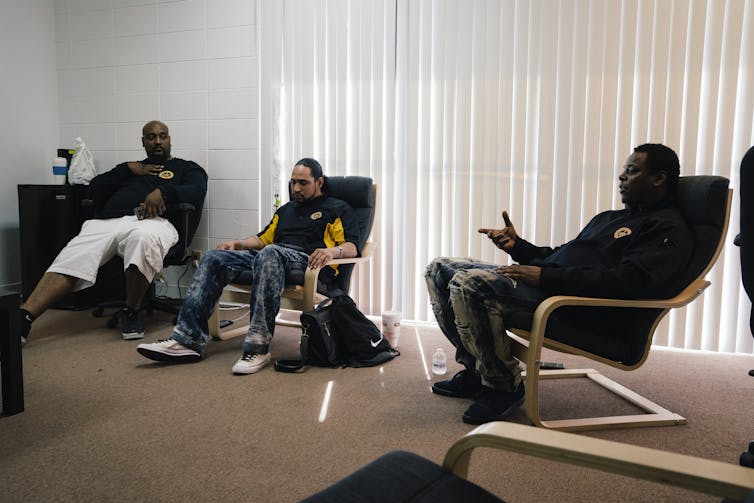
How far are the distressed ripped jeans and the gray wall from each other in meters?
2.28

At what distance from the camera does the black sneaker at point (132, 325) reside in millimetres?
3227

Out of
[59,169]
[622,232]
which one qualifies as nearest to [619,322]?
[622,232]

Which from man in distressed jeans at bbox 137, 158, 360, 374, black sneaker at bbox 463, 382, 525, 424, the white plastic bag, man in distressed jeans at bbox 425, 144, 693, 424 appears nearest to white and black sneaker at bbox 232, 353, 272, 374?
man in distressed jeans at bbox 137, 158, 360, 374

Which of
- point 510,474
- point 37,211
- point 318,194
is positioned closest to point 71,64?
point 37,211

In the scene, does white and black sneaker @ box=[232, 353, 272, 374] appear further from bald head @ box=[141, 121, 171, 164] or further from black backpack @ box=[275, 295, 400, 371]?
bald head @ box=[141, 121, 171, 164]

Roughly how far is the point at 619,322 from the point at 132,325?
8.28ft

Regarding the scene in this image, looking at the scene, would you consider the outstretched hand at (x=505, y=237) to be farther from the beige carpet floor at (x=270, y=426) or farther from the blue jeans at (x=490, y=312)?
the beige carpet floor at (x=270, y=426)

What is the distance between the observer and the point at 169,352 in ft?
9.06

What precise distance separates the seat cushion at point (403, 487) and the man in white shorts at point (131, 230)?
2.63 meters

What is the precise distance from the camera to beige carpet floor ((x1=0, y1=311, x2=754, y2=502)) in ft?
5.40

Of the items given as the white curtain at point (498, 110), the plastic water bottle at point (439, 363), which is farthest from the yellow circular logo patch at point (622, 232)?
the white curtain at point (498, 110)

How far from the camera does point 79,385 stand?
97.3 inches

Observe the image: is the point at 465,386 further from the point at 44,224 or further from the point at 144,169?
the point at 44,224

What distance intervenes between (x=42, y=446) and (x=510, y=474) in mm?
1473
